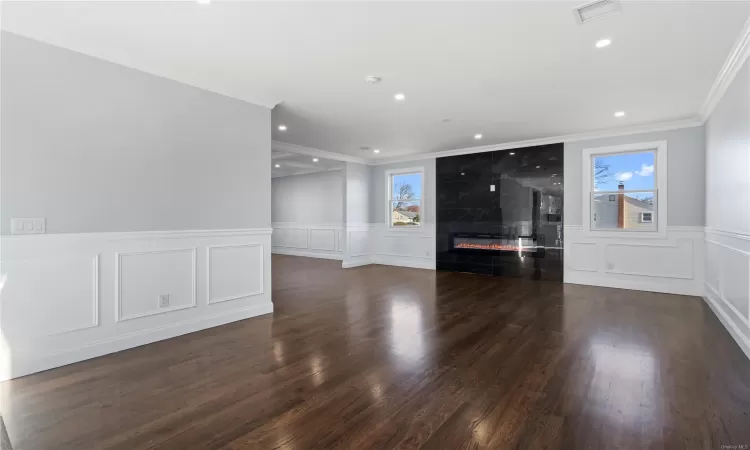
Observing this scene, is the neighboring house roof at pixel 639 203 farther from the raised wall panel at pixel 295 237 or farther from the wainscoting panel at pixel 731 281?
the raised wall panel at pixel 295 237

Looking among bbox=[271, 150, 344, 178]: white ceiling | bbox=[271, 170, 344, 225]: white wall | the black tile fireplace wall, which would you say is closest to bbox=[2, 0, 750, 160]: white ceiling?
the black tile fireplace wall

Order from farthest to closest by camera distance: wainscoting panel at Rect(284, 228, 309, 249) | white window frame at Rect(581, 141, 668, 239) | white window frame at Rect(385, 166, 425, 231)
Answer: wainscoting panel at Rect(284, 228, 309, 249) < white window frame at Rect(385, 166, 425, 231) < white window frame at Rect(581, 141, 668, 239)

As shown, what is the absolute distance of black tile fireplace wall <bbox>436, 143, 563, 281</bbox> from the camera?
611 cm

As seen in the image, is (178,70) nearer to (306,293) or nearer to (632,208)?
(306,293)

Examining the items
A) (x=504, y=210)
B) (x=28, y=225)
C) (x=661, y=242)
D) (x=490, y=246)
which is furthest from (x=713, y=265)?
(x=28, y=225)

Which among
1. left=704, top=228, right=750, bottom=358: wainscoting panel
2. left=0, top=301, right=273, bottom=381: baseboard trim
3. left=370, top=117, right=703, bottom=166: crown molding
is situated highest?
left=370, top=117, right=703, bottom=166: crown molding

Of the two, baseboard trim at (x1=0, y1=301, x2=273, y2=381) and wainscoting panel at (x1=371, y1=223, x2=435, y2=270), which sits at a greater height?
wainscoting panel at (x1=371, y1=223, x2=435, y2=270)

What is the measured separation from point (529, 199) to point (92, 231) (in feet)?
20.3

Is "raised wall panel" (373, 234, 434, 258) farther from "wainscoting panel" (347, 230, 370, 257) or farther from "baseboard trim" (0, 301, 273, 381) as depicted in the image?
"baseboard trim" (0, 301, 273, 381)

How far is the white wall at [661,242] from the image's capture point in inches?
193

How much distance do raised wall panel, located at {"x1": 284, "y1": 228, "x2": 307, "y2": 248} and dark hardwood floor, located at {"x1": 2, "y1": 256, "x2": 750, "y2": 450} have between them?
6.57 metres

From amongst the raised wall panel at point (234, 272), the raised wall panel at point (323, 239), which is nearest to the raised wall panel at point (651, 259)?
the raised wall panel at point (234, 272)

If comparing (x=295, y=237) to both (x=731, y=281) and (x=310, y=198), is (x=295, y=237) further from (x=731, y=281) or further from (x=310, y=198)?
(x=731, y=281)

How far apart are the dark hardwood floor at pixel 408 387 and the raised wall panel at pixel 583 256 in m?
1.77
